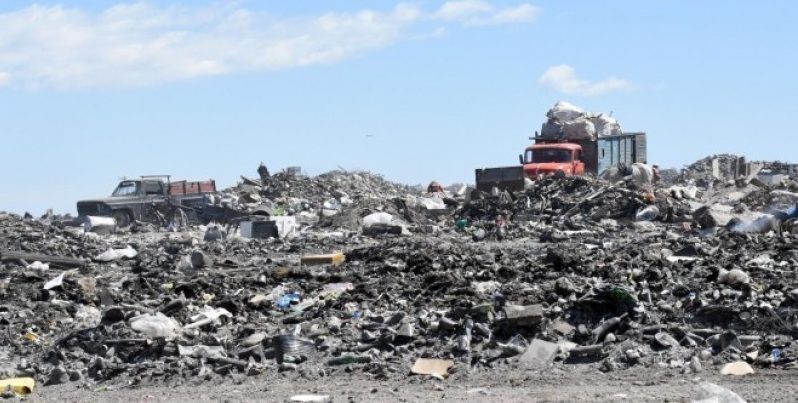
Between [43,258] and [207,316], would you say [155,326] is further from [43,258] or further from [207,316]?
[43,258]

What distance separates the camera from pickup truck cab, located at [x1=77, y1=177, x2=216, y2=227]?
28.8m

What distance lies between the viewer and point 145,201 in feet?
95.7

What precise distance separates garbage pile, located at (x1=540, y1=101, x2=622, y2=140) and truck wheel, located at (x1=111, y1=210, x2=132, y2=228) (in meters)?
12.0

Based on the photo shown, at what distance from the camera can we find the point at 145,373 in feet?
29.2

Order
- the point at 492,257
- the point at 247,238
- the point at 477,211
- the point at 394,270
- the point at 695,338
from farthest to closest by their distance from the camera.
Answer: the point at 477,211, the point at 247,238, the point at 492,257, the point at 394,270, the point at 695,338

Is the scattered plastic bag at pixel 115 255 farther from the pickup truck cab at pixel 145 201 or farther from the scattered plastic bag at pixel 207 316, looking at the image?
the pickup truck cab at pixel 145 201

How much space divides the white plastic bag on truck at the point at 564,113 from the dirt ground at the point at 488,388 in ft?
84.0

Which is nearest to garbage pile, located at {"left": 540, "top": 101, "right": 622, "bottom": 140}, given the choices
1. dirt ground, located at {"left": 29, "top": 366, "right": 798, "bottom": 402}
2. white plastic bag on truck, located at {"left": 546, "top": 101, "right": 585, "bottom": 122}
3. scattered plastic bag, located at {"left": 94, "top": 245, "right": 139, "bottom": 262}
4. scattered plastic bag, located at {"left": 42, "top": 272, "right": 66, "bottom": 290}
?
white plastic bag on truck, located at {"left": 546, "top": 101, "right": 585, "bottom": 122}

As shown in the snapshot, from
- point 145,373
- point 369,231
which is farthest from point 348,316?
point 369,231

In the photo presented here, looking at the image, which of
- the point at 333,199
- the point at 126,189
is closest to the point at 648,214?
the point at 333,199

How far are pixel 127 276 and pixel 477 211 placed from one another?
11.4m

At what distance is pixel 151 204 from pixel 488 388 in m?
22.5

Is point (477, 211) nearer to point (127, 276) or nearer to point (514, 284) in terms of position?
point (127, 276)

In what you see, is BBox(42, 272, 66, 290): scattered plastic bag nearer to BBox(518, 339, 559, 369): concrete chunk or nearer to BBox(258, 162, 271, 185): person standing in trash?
BBox(518, 339, 559, 369): concrete chunk
